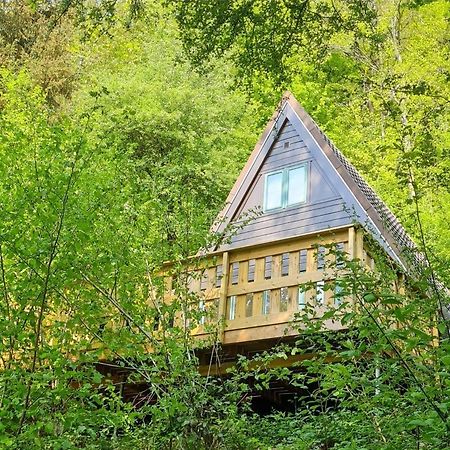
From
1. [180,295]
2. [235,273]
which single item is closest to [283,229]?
[235,273]

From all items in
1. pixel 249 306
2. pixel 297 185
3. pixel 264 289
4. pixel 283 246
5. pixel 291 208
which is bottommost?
pixel 249 306

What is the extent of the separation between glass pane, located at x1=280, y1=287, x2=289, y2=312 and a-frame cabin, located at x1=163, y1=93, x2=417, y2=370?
1cm

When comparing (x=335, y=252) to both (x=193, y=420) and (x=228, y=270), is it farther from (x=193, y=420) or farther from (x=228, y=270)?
(x=228, y=270)

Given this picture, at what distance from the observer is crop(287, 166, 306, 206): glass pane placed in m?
10.6

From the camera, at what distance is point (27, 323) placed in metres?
4.15

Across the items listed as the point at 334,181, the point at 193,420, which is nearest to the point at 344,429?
the point at 193,420

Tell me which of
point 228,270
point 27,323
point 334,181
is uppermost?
point 334,181

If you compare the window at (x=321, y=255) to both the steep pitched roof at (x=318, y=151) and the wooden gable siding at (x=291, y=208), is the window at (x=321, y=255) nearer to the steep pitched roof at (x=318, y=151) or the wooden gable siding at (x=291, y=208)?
the steep pitched roof at (x=318, y=151)

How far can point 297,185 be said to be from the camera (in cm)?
1077

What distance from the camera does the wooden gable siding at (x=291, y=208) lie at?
1017 cm

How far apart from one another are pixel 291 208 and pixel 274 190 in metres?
0.62

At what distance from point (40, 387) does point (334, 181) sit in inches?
282

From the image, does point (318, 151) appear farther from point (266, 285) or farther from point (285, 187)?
point (266, 285)

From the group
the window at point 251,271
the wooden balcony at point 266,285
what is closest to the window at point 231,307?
the wooden balcony at point 266,285
